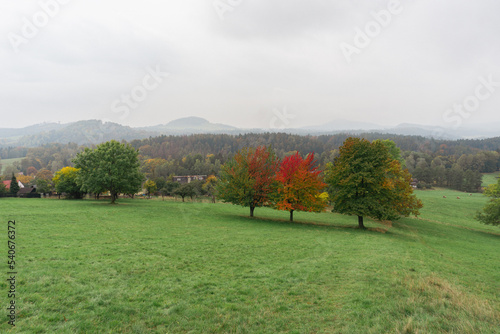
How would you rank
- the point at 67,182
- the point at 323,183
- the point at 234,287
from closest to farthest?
the point at 234,287 < the point at 323,183 < the point at 67,182

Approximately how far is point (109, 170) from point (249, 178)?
78.8ft

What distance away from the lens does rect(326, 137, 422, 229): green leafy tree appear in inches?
1145

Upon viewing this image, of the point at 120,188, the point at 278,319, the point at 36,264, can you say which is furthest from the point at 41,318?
the point at 120,188

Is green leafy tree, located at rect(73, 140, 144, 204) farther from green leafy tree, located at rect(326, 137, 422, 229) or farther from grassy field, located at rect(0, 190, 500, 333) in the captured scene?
green leafy tree, located at rect(326, 137, 422, 229)

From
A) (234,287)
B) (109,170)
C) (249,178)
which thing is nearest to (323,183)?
(249,178)

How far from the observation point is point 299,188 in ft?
103

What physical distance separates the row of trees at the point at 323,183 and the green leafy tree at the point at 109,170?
17247 millimetres

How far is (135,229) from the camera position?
74.4 feet

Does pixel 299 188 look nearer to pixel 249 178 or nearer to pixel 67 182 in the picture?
pixel 249 178

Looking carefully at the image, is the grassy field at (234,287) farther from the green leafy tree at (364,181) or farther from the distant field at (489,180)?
the distant field at (489,180)

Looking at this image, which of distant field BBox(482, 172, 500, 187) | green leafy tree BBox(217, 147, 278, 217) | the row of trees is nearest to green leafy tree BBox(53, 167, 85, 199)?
green leafy tree BBox(217, 147, 278, 217)

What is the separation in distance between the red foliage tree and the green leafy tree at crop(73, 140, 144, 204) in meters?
25.7

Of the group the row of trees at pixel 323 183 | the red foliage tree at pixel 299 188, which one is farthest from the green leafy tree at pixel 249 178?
the red foliage tree at pixel 299 188

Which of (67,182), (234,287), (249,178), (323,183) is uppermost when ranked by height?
(249,178)
